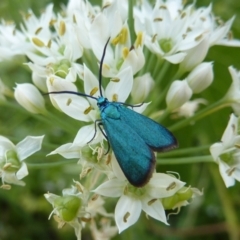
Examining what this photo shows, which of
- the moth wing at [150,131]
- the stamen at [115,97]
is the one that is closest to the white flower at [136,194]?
the moth wing at [150,131]

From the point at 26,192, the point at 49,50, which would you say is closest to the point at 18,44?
the point at 49,50

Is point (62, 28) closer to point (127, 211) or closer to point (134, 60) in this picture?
point (134, 60)

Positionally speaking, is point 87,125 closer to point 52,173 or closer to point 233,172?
point 233,172

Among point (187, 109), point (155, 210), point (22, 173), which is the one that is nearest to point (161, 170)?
point (187, 109)

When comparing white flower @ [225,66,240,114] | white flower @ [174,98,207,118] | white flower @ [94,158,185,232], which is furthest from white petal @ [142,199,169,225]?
white flower @ [174,98,207,118]

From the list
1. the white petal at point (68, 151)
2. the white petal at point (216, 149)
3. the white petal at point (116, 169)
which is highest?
the white petal at point (68, 151)

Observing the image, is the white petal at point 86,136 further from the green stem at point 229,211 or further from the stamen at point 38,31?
the green stem at point 229,211

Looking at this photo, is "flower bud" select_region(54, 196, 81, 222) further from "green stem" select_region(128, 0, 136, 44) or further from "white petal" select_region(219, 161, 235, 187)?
"green stem" select_region(128, 0, 136, 44)
